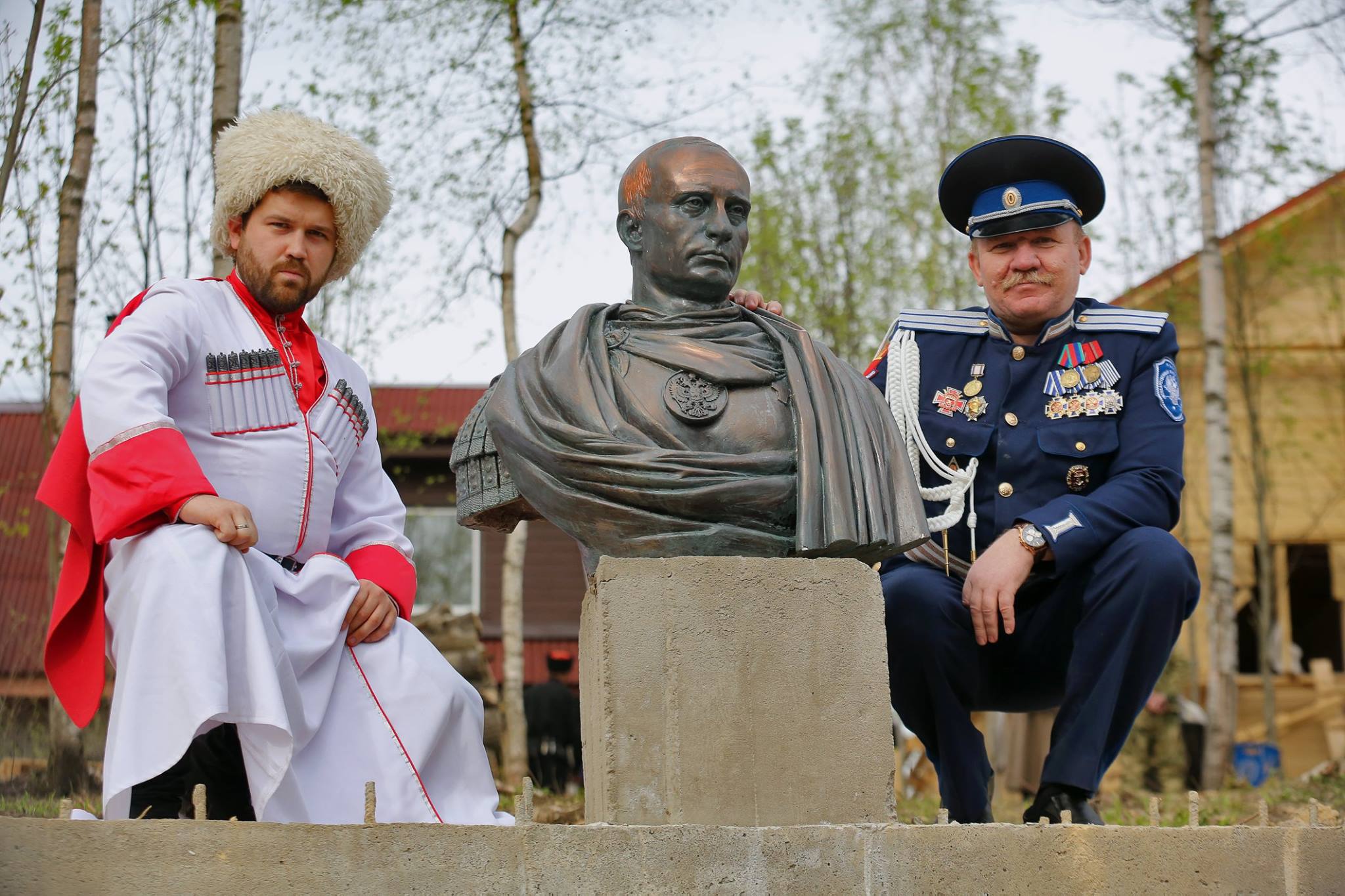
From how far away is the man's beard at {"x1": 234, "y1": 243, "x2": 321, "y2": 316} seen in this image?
3891 millimetres

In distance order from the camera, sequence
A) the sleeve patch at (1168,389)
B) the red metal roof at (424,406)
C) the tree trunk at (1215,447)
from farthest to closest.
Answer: the red metal roof at (424,406), the tree trunk at (1215,447), the sleeve patch at (1168,389)

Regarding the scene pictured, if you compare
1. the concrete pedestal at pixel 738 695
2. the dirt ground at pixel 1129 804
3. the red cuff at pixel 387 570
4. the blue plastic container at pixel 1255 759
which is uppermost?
the red cuff at pixel 387 570

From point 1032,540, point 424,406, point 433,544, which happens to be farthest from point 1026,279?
point 433,544

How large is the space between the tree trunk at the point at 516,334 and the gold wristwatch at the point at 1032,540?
6.83 meters

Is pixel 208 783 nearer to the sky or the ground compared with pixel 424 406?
nearer to the ground

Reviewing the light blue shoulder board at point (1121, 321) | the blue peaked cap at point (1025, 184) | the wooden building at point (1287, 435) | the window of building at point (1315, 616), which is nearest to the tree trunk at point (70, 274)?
the blue peaked cap at point (1025, 184)

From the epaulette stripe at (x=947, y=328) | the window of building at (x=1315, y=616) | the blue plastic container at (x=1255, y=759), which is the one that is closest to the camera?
the epaulette stripe at (x=947, y=328)

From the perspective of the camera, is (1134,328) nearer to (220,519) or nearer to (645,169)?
(645,169)

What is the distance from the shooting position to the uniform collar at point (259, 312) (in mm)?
3947

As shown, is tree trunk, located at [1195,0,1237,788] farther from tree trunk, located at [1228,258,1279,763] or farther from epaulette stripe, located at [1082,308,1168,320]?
epaulette stripe, located at [1082,308,1168,320]

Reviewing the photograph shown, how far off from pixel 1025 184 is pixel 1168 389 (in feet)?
2.29

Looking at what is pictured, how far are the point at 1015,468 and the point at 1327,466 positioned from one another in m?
16.1

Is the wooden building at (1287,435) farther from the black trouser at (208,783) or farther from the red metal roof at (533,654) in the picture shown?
the black trouser at (208,783)

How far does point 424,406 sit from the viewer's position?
14867mm
